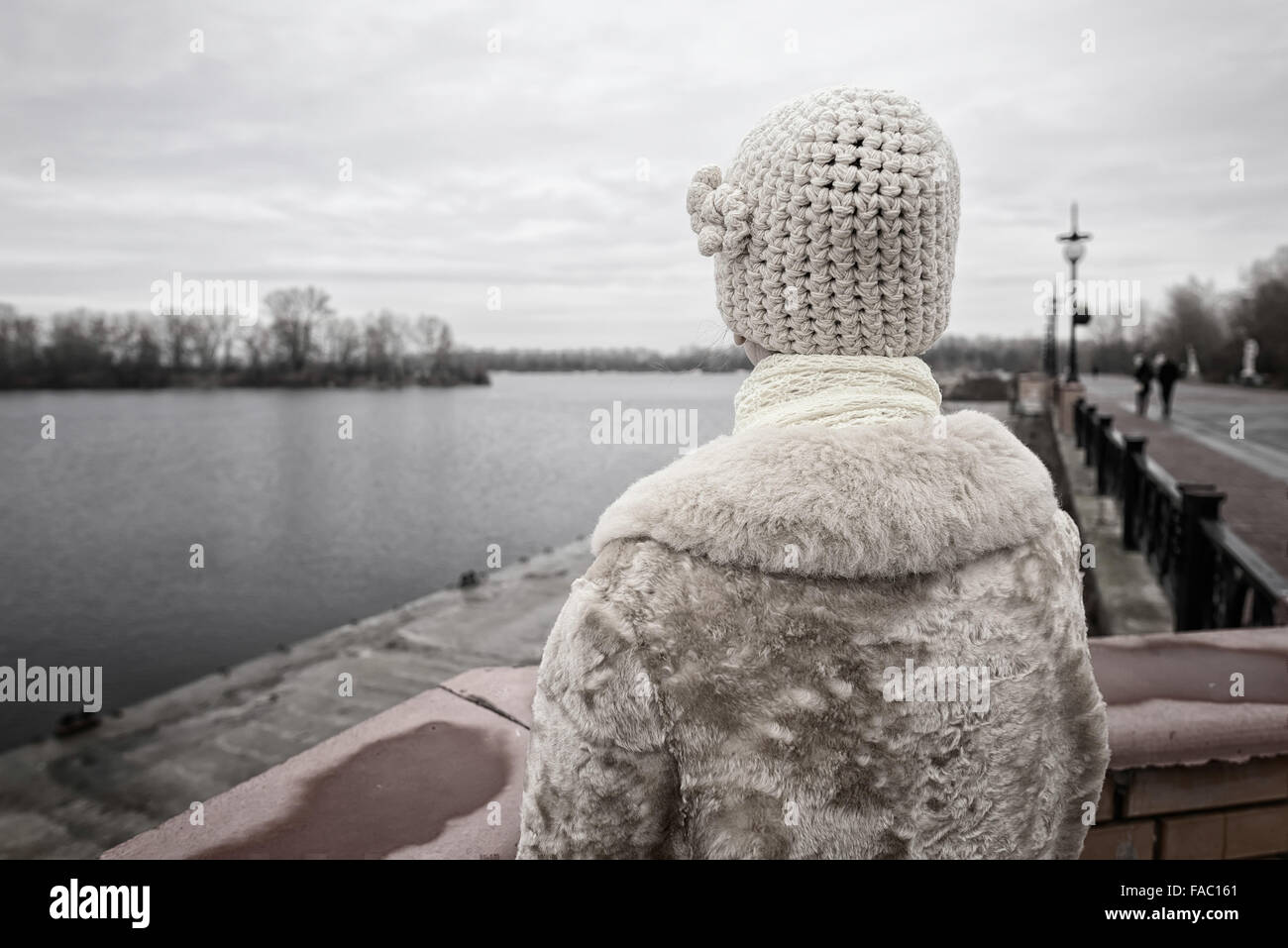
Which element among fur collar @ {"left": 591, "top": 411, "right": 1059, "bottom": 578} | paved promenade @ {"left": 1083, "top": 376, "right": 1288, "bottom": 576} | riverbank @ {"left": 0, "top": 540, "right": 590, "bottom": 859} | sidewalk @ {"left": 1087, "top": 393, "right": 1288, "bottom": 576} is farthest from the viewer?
paved promenade @ {"left": 1083, "top": 376, "right": 1288, "bottom": 576}

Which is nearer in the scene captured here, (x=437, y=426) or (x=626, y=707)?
(x=626, y=707)

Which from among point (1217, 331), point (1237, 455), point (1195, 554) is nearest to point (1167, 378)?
point (1237, 455)

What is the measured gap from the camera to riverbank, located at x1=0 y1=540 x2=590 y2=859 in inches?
298

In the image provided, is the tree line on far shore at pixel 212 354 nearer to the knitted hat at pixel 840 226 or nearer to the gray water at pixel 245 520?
the gray water at pixel 245 520

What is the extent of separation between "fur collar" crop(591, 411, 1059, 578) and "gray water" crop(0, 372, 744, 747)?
3734 mm

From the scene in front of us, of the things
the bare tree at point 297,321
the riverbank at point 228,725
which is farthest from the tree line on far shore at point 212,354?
the riverbank at point 228,725

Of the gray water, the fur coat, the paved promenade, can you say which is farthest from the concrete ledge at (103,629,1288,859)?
the paved promenade

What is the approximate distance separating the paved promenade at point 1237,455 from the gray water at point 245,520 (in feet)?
20.0

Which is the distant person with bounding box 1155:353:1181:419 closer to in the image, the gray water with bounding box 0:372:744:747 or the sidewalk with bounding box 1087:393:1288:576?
the sidewalk with bounding box 1087:393:1288:576

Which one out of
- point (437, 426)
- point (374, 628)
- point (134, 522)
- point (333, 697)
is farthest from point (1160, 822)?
point (437, 426)
